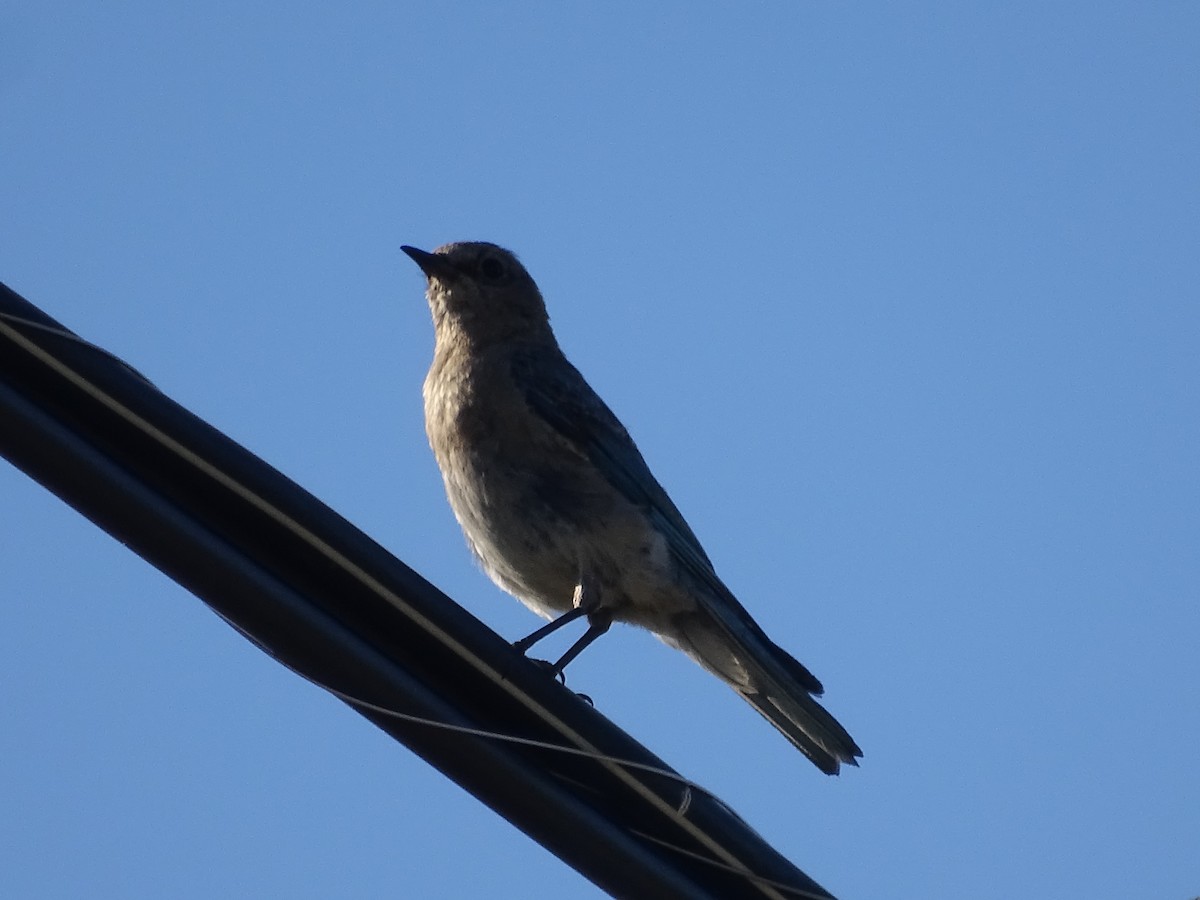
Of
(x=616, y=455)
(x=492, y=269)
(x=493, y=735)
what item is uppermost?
(x=492, y=269)

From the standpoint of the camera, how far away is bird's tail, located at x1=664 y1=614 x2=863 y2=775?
6.28 metres

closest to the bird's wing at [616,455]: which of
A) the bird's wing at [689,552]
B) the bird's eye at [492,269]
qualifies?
the bird's wing at [689,552]

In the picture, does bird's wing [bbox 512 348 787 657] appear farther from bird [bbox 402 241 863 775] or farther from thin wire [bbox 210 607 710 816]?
thin wire [bbox 210 607 710 816]

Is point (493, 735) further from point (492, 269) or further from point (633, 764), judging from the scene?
point (492, 269)

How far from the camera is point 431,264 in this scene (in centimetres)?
827

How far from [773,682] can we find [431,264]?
299 centimetres

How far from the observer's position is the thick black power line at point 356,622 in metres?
3.22

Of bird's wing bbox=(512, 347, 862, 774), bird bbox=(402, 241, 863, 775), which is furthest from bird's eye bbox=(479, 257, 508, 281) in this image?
bird bbox=(402, 241, 863, 775)

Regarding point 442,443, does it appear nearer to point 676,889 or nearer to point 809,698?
point 809,698

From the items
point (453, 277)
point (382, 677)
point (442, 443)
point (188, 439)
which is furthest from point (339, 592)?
point (453, 277)

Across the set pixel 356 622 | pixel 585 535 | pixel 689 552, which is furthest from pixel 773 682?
pixel 356 622

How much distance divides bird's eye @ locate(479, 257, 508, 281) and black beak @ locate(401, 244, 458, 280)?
0.16 metres

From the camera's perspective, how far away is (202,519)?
329 centimetres

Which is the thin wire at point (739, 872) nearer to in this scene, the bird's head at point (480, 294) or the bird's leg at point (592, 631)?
the bird's leg at point (592, 631)
